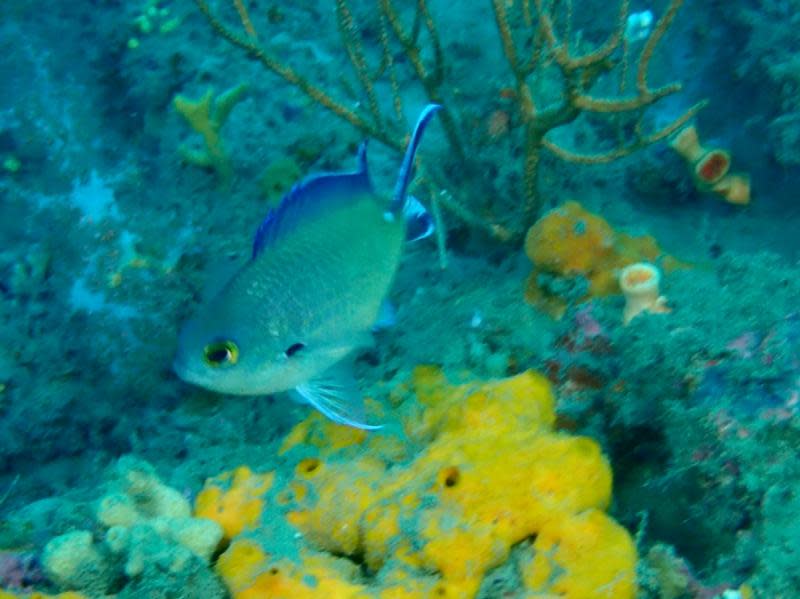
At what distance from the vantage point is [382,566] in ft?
6.33

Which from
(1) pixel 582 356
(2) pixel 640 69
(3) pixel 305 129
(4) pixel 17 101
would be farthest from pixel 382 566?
(4) pixel 17 101

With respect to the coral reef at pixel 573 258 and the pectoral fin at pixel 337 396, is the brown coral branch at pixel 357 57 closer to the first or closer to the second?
the coral reef at pixel 573 258

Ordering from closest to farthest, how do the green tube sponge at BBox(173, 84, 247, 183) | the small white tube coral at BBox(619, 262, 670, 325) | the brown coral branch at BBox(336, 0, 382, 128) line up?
the small white tube coral at BBox(619, 262, 670, 325) < the brown coral branch at BBox(336, 0, 382, 128) < the green tube sponge at BBox(173, 84, 247, 183)

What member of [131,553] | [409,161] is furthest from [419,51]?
[131,553]

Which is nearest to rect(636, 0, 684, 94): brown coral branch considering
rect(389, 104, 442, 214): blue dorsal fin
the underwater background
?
the underwater background

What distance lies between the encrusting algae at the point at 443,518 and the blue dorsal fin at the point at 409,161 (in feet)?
2.54

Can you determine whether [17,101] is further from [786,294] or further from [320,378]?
[786,294]

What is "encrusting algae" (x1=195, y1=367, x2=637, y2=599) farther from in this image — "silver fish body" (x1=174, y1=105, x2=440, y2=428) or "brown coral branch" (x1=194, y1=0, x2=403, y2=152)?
"brown coral branch" (x1=194, y1=0, x2=403, y2=152)

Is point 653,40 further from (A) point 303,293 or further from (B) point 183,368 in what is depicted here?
(B) point 183,368

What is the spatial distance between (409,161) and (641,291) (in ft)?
5.11

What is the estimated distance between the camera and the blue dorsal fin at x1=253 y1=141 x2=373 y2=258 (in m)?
1.77

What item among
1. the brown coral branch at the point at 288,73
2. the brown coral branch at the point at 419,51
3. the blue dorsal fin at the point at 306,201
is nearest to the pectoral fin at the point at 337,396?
the blue dorsal fin at the point at 306,201

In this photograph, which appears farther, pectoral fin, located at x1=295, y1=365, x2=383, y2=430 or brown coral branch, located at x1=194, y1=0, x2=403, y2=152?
brown coral branch, located at x1=194, y1=0, x2=403, y2=152

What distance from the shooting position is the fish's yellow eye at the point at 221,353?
1741 mm
